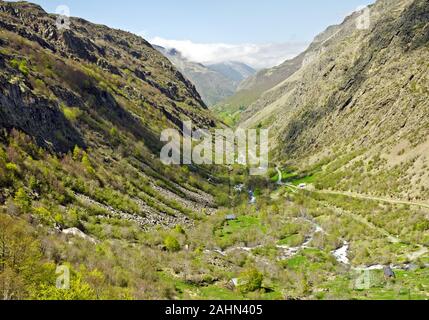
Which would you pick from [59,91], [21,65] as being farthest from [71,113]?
[21,65]

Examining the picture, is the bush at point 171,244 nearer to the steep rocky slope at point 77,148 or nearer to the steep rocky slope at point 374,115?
the steep rocky slope at point 77,148

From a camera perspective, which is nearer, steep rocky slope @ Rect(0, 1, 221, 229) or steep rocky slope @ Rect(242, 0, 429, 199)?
steep rocky slope @ Rect(0, 1, 221, 229)

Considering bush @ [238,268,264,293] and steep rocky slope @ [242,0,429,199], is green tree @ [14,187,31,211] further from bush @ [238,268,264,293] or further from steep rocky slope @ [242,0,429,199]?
steep rocky slope @ [242,0,429,199]

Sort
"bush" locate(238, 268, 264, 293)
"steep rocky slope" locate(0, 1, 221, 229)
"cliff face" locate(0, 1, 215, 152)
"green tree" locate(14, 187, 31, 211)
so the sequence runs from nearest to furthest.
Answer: "bush" locate(238, 268, 264, 293) < "green tree" locate(14, 187, 31, 211) < "steep rocky slope" locate(0, 1, 221, 229) < "cliff face" locate(0, 1, 215, 152)

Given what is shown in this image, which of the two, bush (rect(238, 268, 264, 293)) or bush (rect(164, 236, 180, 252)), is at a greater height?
bush (rect(164, 236, 180, 252))

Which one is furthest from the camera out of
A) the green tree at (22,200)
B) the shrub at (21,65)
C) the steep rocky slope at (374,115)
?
the steep rocky slope at (374,115)

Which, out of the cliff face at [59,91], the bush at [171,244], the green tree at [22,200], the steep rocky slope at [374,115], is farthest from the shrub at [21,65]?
the steep rocky slope at [374,115]

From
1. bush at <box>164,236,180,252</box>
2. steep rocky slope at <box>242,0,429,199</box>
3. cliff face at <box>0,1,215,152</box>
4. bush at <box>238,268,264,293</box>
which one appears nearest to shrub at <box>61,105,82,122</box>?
cliff face at <box>0,1,215,152</box>

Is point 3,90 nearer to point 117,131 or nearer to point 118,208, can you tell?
point 118,208
